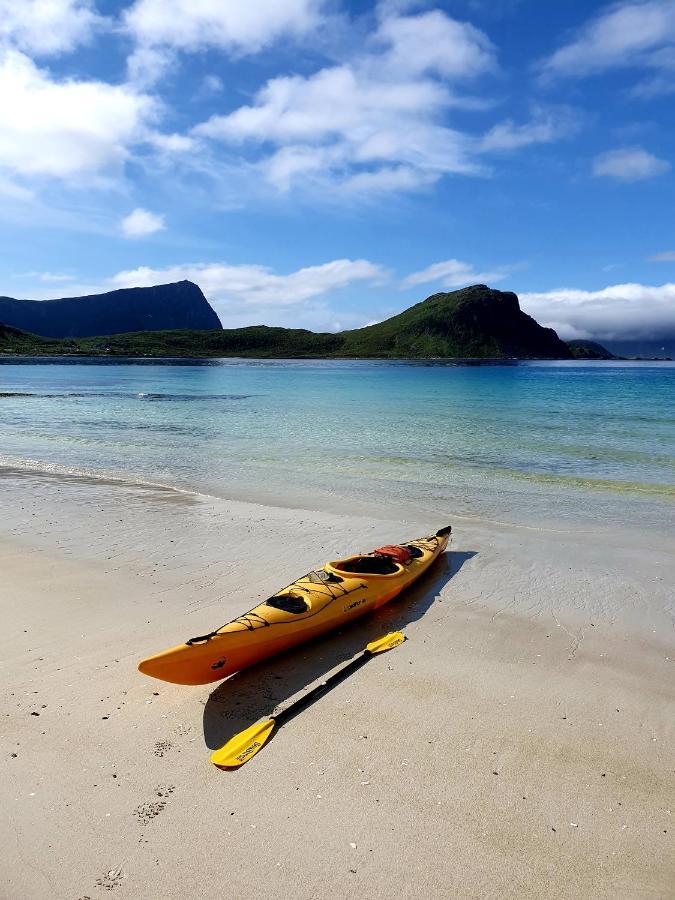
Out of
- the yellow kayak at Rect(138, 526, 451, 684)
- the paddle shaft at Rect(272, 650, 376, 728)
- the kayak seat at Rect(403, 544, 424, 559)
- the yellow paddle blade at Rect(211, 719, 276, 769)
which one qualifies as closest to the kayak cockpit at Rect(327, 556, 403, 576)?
the yellow kayak at Rect(138, 526, 451, 684)

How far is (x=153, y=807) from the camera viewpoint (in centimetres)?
457

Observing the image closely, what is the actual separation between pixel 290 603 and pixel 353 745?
7.54ft

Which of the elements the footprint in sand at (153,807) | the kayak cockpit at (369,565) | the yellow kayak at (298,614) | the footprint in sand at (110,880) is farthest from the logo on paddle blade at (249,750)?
the kayak cockpit at (369,565)

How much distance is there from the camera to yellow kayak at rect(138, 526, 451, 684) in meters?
6.04

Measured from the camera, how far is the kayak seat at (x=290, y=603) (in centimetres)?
727

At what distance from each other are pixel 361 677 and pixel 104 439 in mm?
22356

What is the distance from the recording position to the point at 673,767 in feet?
16.9

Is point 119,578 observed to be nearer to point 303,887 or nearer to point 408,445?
point 303,887

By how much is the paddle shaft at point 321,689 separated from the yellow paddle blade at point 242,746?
0.16 meters

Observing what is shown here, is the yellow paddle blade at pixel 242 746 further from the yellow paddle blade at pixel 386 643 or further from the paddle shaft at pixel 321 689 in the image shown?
the yellow paddle blade at pixel 386 643

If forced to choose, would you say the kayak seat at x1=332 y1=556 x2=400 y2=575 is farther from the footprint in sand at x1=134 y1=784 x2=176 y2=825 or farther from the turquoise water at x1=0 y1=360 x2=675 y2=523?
the turquoise water at x1=0 y1=360 x2=675 y2=523

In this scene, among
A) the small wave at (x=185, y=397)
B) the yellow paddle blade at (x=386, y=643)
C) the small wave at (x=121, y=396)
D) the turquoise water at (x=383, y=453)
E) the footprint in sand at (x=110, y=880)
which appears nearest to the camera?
the footprint in sand at (x=110, y=880)

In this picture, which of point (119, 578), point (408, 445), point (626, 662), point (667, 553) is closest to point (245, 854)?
point (626, 662)

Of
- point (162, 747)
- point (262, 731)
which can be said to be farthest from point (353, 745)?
point (162, 747)
